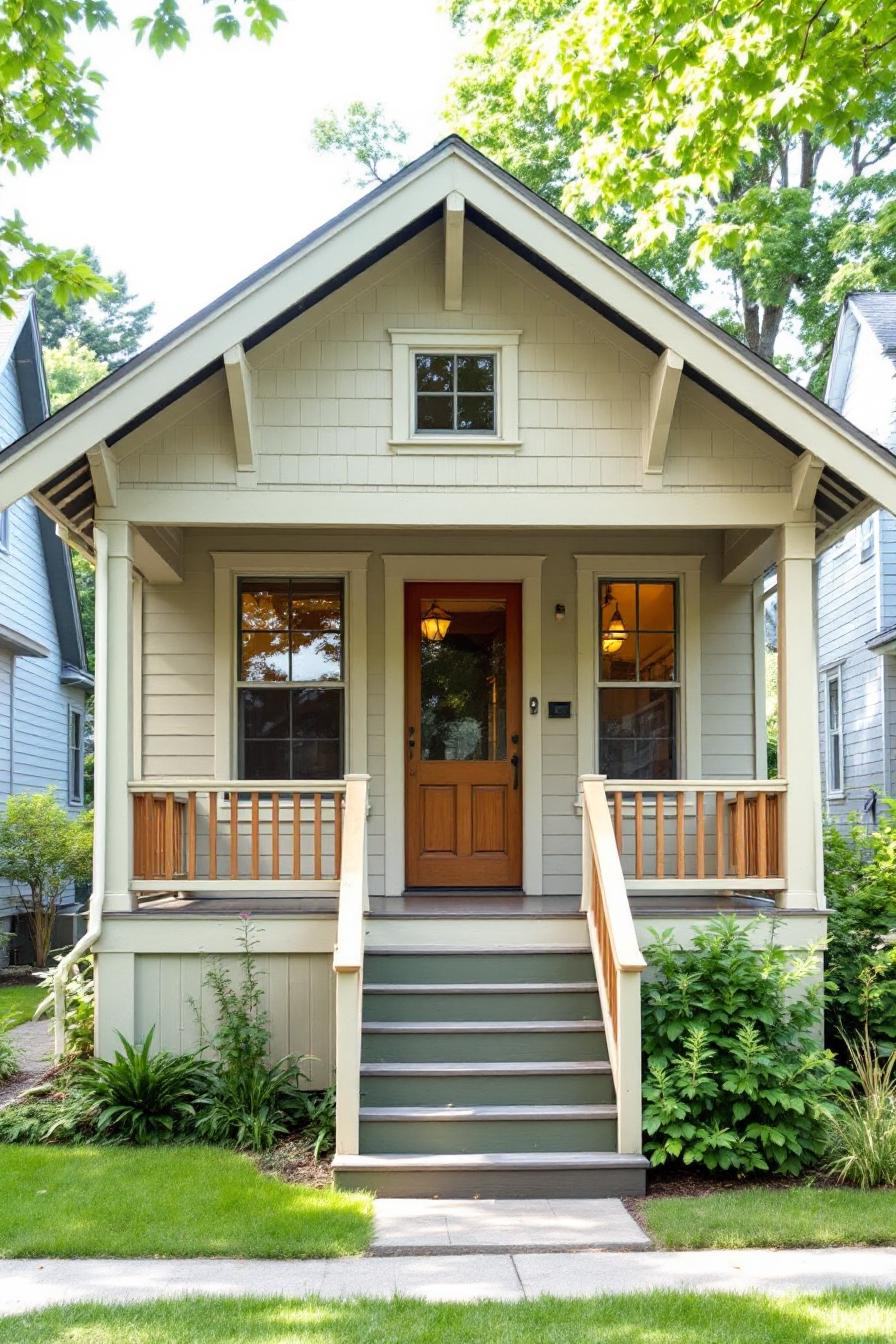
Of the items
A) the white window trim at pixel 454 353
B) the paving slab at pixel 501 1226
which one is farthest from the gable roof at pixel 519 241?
the paving slab at pixel 501 1226

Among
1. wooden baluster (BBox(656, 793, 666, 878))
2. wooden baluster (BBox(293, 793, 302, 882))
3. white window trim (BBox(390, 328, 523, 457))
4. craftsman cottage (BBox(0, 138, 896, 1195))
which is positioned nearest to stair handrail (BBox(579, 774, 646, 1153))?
craftsman cottage (BBox(0, 138, 896, 1195))

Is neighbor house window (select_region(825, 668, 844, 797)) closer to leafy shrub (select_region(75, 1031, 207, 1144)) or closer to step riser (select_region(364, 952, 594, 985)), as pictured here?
step riser (select_region(364, 952, 594, 985))

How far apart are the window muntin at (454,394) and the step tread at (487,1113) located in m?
3.95

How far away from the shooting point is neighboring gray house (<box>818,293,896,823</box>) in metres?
15.6

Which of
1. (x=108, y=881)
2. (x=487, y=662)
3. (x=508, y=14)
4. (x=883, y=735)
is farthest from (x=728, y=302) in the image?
(x=108, y=881)

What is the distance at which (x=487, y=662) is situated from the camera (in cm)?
895

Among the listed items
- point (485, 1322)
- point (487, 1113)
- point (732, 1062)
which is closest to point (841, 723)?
point (732, 1062)

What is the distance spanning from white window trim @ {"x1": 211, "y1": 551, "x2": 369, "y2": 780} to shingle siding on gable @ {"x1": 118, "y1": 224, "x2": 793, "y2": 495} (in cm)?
155

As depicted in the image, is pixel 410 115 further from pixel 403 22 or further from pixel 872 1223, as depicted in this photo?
pixel 872 1223

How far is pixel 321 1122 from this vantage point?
6.35 metres

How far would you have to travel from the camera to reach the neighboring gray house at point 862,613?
614 inches

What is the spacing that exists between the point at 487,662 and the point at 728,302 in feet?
54.8

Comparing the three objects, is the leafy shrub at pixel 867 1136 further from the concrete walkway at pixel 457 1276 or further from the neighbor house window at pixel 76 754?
the neighbor house window at pixel 76 754

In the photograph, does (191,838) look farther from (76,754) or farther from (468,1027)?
(76,754)
